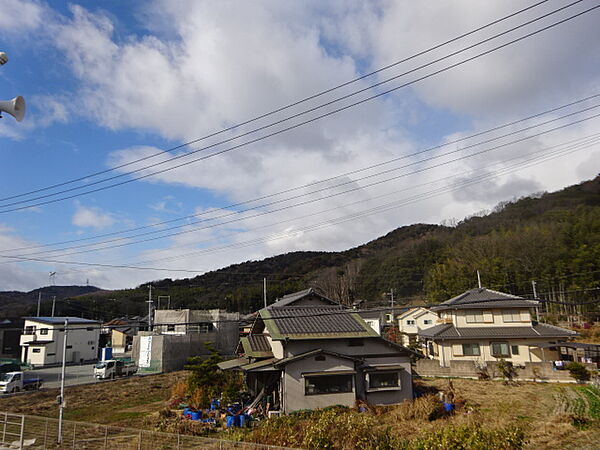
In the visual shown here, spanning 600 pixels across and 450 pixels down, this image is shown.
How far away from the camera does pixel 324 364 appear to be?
63.4 ft

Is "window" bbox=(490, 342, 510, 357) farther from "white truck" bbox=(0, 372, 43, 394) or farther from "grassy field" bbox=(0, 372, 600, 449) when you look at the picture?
"white truck" bbox=(0, 372, 43, 394)

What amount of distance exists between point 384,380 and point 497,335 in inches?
610

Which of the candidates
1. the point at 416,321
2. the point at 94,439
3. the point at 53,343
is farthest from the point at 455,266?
the point at 94,439

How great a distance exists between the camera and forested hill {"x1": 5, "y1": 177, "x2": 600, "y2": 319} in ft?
171

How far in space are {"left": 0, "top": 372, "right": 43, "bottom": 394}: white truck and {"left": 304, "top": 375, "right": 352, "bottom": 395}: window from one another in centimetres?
2178

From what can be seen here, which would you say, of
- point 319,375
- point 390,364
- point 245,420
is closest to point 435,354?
point 390,364

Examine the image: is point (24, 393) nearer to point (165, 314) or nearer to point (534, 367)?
point (165, 314)

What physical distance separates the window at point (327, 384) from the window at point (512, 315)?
18.9 metres

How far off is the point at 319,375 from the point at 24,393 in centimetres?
2157

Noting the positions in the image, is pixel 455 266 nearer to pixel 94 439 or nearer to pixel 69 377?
pixel 69 377

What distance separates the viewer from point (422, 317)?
182 feet

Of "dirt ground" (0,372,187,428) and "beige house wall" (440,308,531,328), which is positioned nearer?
"dirt ground" (0,372,187,428)

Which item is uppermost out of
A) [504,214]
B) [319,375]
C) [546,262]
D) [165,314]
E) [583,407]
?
[504,214]

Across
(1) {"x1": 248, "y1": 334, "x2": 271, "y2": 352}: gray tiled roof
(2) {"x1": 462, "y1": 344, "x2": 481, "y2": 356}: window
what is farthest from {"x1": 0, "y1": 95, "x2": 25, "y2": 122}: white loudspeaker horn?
(2) {"x1": 462, "y1": 344, "x2": 481, "y2": 356}: window
